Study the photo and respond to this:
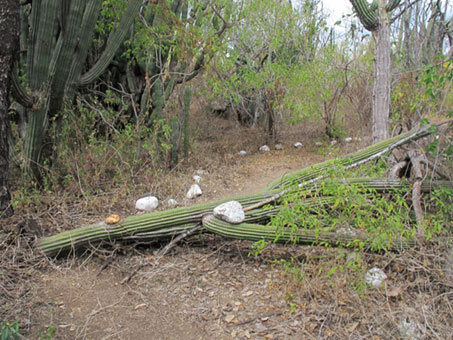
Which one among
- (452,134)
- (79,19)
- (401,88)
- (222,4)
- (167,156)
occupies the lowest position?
(167,156)

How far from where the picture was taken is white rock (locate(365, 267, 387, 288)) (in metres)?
2.43

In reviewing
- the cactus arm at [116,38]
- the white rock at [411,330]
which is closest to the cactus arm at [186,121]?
the cactus arm at [116,38]

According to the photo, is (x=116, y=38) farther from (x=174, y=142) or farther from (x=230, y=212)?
(x=230, y=212)

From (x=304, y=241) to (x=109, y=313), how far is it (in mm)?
1509

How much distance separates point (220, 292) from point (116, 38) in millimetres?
3565

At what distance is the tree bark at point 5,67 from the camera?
2.66 meters

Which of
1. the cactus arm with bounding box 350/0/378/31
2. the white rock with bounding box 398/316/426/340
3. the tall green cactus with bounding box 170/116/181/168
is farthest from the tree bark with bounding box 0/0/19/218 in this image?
the cactus arm with bounding box 350/0/378/31

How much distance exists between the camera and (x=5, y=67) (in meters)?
2.71

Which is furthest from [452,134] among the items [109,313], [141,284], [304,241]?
[109,313]

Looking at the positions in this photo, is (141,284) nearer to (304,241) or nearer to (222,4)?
(304,241)

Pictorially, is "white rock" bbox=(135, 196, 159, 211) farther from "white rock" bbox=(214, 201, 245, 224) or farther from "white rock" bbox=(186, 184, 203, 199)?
"white rock" bbox=(214, 201, 245, 224)

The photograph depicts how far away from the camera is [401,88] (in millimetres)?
5473

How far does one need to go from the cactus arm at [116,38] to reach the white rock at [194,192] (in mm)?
1915

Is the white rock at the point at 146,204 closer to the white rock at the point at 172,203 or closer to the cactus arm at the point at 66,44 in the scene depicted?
the white rock at the point at 172,203
